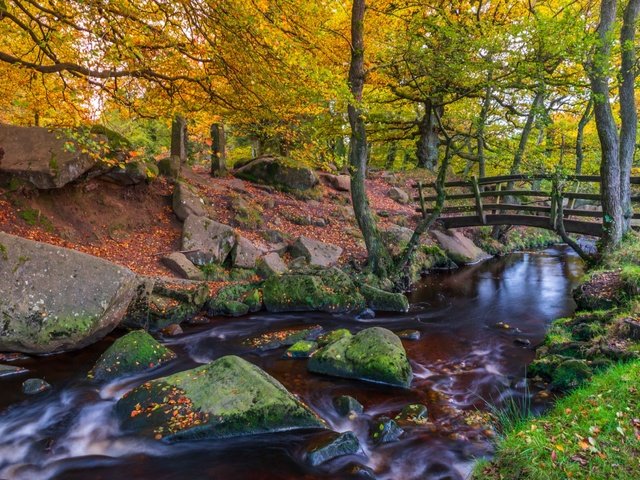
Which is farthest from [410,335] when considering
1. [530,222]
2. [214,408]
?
[530,222]

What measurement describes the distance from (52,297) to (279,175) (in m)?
10.9

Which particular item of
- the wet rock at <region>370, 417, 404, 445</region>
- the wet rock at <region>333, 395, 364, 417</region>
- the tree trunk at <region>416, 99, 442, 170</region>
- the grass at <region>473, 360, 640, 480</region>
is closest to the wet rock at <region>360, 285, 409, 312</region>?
the wet rock at <region>333, 395, 364, 417</region>

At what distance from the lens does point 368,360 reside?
6.29 m

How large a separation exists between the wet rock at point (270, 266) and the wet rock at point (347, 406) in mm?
5662

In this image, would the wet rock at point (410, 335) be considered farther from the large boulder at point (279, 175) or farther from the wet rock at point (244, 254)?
the large boulder at point (279, 175)

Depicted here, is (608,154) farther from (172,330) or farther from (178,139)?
(178,139)

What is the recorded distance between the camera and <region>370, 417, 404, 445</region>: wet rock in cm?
482

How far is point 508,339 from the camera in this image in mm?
8203

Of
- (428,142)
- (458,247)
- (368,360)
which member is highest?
(428,142)

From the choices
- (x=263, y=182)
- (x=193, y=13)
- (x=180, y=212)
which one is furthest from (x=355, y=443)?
(x=263, y=182)

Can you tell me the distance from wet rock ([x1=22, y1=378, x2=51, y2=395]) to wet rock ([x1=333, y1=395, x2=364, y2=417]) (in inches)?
162

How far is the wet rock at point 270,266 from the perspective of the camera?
11031 millimetres

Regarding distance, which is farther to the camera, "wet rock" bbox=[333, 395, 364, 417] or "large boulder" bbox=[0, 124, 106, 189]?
"large boulder" bbox=[0, 124, 106, 189]

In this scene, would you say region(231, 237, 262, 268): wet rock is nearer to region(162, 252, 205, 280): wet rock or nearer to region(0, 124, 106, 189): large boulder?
region(162, 252, 205, 280): wet rock
